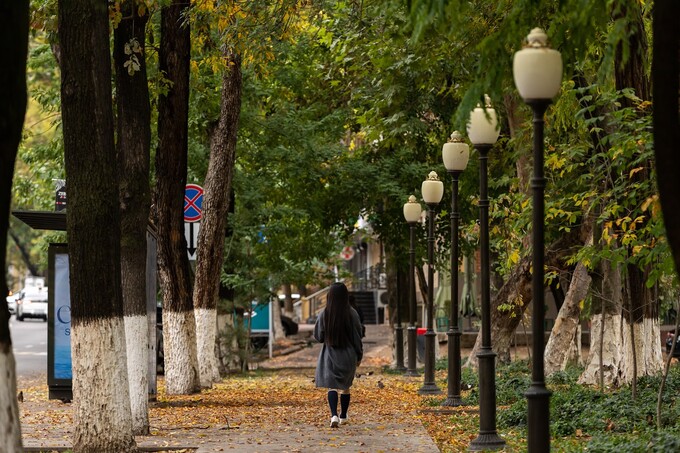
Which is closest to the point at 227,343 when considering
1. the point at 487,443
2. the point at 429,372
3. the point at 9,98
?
the point at 429,372

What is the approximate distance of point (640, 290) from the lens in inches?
703

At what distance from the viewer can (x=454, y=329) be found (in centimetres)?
1833

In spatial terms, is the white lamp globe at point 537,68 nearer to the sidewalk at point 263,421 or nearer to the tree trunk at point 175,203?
the sidewalk at point 263,421

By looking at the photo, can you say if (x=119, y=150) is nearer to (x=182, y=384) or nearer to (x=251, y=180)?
(x=182, y=384)

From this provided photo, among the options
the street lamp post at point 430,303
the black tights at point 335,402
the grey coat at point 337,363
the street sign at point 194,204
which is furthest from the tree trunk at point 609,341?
the street sign at point 194,204

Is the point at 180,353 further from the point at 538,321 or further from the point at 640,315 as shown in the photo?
the point at 538,321

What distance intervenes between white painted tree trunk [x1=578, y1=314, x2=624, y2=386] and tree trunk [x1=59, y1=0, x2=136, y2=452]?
873 centimetres

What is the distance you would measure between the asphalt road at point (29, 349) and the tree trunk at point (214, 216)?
511 cm

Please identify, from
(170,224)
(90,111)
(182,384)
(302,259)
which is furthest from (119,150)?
(302,259)

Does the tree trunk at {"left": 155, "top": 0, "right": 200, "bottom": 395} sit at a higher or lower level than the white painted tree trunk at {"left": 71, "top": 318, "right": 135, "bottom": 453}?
higher

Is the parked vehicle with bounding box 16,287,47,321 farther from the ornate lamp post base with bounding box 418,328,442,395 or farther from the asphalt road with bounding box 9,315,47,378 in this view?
the ornate lamp post base with bounding box 418,328,442,395

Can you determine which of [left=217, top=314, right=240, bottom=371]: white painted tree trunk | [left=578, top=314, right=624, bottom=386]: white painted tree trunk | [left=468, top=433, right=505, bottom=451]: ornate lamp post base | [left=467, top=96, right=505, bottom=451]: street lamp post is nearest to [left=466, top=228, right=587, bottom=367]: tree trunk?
[left=578, top=314, right=624, bottom=386]: white painted tree trunk

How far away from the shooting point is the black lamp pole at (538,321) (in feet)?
32.0

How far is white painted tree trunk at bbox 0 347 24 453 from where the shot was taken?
8.48 m
